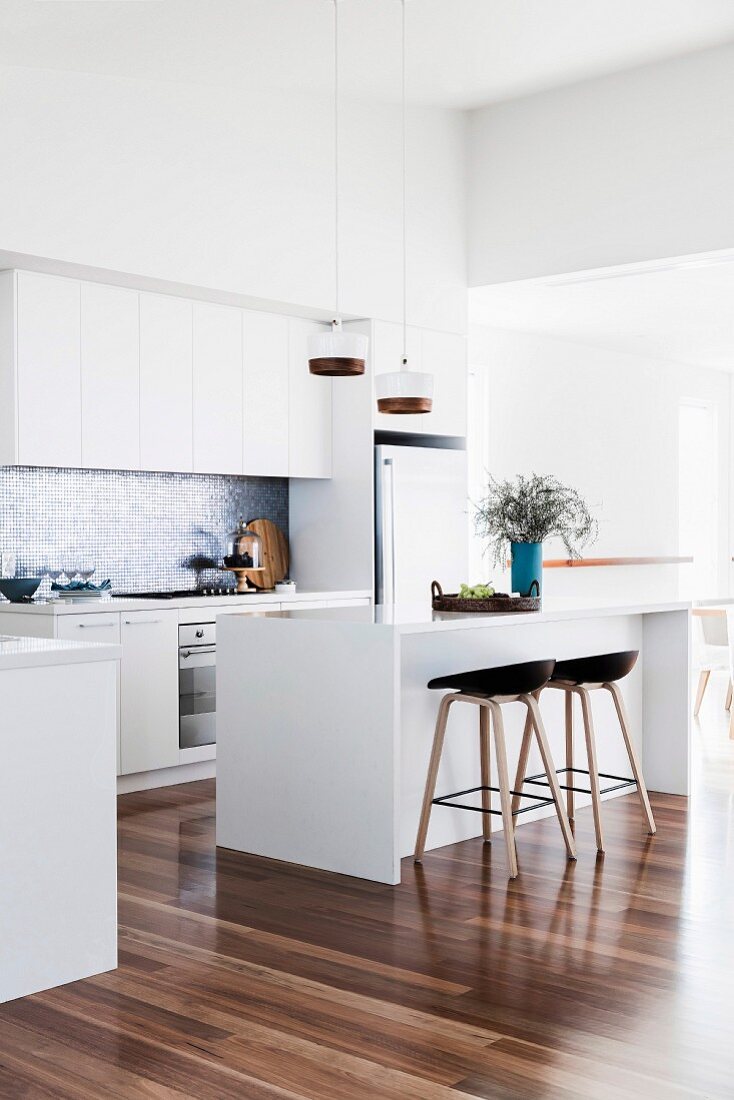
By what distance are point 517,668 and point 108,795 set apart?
1585mm

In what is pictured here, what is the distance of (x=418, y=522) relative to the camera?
7262mm

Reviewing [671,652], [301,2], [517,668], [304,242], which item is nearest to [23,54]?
[301,2]

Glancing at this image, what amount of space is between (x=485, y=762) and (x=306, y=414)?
2839mm

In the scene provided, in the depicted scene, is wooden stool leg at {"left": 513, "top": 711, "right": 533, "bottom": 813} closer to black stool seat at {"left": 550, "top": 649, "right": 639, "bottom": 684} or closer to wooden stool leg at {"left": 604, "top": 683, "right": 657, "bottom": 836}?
black stool seat at {"left": 550, "top": 649, "right": 639, "bottom": 684}

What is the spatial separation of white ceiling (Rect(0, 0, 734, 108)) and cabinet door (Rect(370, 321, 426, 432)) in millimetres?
1294

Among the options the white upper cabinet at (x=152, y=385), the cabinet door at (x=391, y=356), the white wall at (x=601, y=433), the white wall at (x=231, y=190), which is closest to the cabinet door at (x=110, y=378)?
the white upper cabinet at (x=152, y=385)

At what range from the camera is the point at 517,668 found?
4.35 metres

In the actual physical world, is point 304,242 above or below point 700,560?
above

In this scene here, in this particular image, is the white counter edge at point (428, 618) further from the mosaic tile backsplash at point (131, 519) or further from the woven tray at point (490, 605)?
the mosaic tile backsplash at point (131, 519)

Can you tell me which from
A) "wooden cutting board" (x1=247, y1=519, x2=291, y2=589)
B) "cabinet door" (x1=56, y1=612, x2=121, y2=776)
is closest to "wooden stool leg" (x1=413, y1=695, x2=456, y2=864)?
"cabinet door" (x1=56, y1=612, x2=121, y2=776)

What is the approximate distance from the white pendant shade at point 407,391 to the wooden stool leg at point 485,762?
1.23 m

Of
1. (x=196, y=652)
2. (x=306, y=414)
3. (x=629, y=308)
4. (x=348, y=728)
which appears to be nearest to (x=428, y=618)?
(x=348, y=728)

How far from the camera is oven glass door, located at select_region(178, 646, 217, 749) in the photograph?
19.8ft

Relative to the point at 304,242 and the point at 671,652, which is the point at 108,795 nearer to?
the point at 671,652
